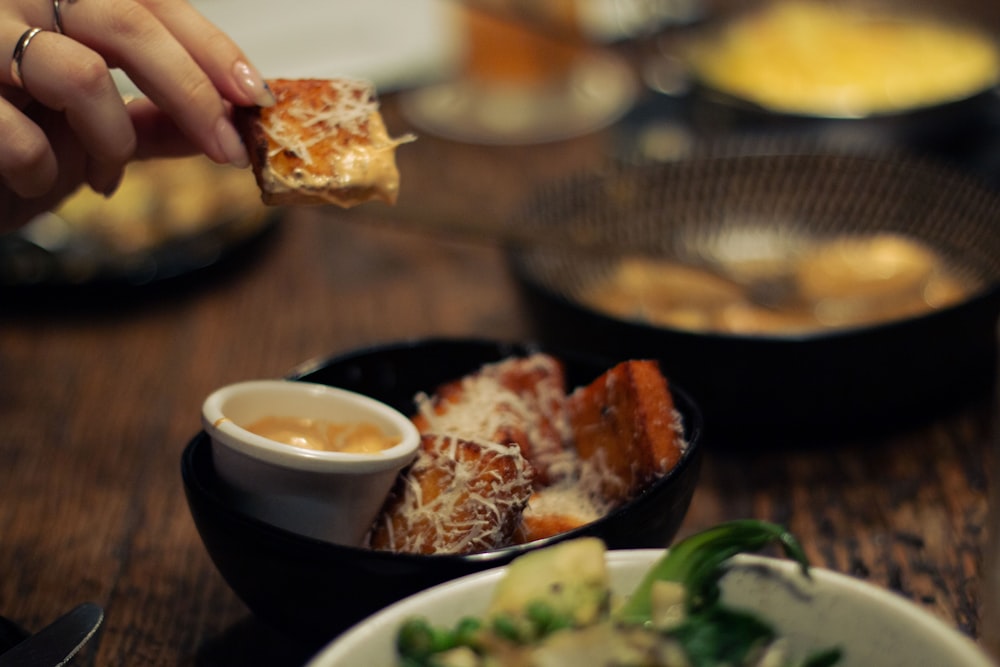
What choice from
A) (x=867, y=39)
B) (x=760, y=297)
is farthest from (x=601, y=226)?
(x=867, y=39)

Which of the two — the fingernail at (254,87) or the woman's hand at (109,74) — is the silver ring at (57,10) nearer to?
the woman's hand at (109,74)

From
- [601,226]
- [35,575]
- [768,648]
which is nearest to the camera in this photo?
[768,648]

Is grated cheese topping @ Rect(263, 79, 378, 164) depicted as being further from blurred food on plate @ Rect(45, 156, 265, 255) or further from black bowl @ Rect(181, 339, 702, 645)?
blurred food on plate @ Rect(45, 156, 265, 255)

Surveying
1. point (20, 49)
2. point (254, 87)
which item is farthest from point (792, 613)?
point (20, 49)

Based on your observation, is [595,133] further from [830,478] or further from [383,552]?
[383,552]

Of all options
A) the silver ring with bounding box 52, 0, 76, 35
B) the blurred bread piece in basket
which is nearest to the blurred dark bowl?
the blurred bread piece in basket

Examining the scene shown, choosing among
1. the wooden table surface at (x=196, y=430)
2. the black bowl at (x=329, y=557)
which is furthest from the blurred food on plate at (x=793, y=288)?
the black bowl at (x=329, y=557)

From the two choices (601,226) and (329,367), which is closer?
(329,367)
